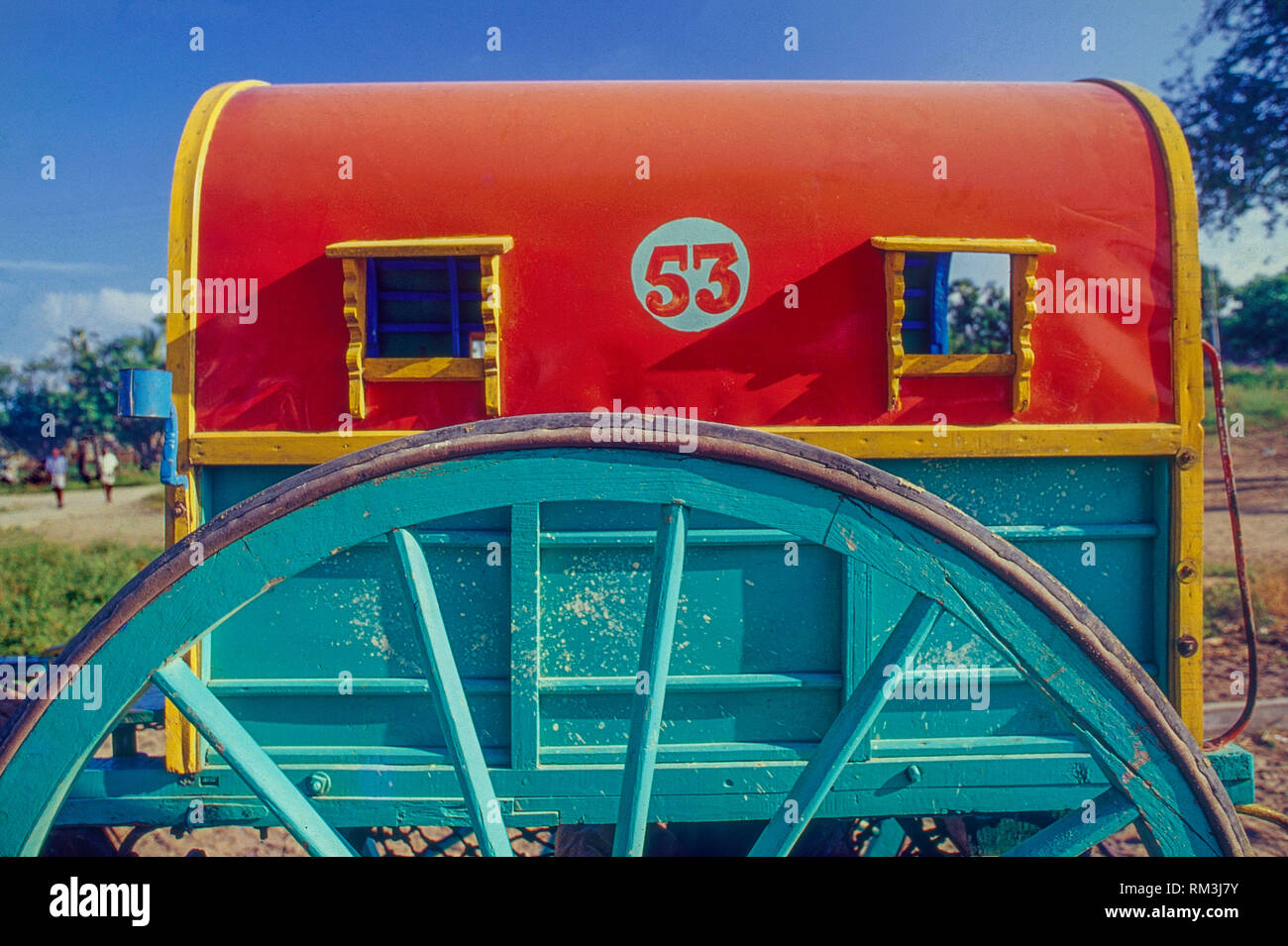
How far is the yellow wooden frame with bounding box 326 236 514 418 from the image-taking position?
2291 millimetres

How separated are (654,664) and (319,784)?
134 cm

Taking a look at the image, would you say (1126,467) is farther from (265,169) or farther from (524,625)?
(265,169)

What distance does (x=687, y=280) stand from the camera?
2.41 metres

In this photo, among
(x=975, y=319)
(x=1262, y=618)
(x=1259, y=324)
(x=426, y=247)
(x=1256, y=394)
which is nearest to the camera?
(x=426, y=247)

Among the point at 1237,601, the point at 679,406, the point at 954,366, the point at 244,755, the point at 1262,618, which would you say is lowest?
the point at 1262,618

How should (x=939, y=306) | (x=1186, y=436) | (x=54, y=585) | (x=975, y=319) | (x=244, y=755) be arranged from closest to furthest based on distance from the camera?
(x=244, y=755) < (x=1186, y=436) < (x=939, y=306) < (x=54, y=585) < (x=975, y=319)

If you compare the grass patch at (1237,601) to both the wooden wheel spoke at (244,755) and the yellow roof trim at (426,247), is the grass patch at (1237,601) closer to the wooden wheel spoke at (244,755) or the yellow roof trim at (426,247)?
the yellow roof trim at (426,247)

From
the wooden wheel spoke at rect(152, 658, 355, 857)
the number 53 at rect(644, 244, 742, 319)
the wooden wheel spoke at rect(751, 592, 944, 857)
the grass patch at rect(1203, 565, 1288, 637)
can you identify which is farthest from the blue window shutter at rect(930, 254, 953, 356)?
the grass patch at rect(1203, 565, 1288, 637)

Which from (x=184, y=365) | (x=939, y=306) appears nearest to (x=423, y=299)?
(x=184, y=365)

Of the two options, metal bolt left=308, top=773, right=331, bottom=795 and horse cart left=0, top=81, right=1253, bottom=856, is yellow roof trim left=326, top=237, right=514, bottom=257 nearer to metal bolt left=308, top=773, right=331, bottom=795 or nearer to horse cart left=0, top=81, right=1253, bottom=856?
horse cart left=0, top=81, right=1253, bottom=856

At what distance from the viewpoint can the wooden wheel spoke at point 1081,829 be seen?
161 centimetres

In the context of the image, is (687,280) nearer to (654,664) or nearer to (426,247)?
(426,247)

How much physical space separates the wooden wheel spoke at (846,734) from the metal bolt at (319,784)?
1359mm

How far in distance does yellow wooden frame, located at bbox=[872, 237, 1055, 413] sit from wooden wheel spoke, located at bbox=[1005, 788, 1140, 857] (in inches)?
46.8
